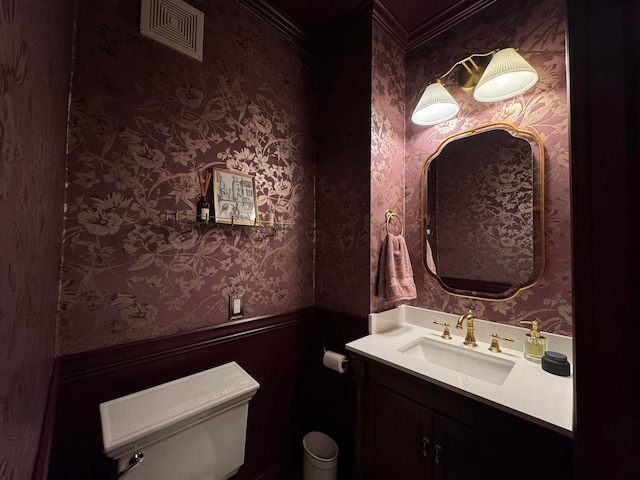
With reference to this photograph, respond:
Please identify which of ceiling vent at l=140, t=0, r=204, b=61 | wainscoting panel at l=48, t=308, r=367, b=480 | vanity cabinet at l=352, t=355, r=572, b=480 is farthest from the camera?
ceiling vent at l=140, t=0, r=204, b=61

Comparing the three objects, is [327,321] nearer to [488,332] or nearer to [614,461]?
[488,332]

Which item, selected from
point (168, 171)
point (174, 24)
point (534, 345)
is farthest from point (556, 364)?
point (174, 24)

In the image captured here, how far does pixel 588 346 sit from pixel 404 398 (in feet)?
2.29

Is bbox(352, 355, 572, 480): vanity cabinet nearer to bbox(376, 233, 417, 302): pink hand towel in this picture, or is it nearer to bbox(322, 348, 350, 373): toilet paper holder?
bbox(322, 348, 350, 373): toilet paper holder

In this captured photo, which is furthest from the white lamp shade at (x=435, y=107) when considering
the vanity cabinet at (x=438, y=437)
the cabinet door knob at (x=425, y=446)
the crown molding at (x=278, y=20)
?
the cabinet door knob at (x=425, y=446)

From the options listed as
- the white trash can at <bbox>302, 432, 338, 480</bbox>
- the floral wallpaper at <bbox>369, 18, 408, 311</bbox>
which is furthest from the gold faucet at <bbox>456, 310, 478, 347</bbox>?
the white trash can at <bbox>302, 432, 338, 480</bbox>

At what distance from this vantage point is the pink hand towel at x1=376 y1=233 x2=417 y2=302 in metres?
1.38

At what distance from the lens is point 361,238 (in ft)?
4.72

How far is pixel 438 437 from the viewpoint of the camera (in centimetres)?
95

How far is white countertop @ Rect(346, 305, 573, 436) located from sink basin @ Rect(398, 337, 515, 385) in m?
0.03

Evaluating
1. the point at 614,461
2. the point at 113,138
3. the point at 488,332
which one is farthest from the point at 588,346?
the point at 113,138

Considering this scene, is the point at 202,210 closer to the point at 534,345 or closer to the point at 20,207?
the point at 20,207

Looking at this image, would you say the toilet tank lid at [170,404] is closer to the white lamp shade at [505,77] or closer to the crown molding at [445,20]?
the white lamp shade at [505,77]

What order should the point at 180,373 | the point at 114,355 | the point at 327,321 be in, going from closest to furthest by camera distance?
the point at 114,355 → the point at 180,373 → the point at 327,321
